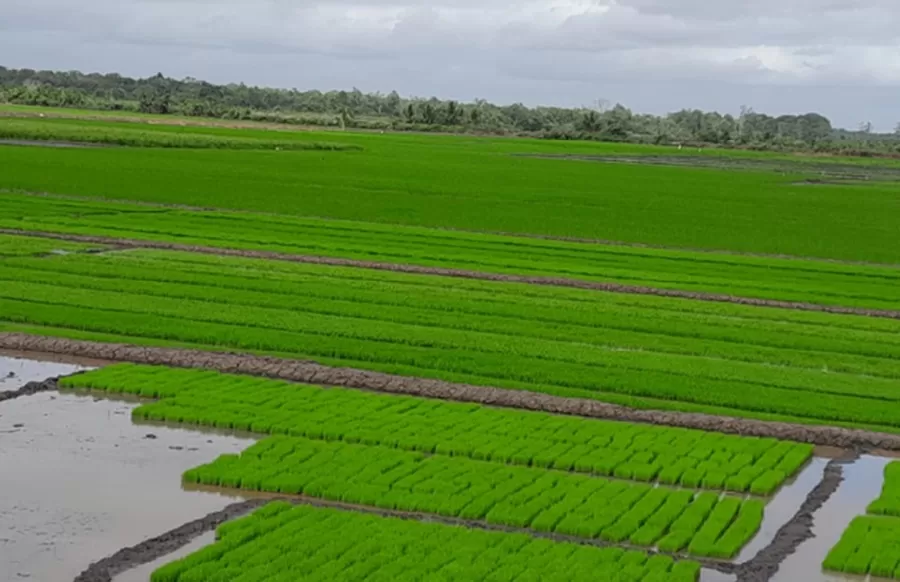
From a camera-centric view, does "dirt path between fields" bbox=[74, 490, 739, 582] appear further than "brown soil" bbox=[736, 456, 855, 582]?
No

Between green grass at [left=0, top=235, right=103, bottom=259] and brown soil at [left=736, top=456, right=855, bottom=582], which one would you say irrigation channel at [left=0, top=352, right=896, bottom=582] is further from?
green grass at [left=0, top=235, right=103, bottom=259]

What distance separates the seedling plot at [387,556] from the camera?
41.8ft

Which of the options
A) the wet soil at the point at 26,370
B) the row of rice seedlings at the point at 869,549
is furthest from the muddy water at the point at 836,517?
the wet soil at the point at 26,370

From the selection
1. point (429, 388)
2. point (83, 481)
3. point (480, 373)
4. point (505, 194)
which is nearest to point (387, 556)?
point (83, 481)

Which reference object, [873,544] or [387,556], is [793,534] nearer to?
[873,544]

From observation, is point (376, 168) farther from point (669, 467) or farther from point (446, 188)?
point (669, 467)

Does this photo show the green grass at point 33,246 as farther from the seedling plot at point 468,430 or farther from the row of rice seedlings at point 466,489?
the row of rice seedlings at point 466,489

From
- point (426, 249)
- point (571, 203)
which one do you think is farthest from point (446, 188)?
point (426, 249)

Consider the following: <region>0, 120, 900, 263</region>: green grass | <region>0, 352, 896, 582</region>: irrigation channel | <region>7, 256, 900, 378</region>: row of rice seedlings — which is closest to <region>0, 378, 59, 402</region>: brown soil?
<region>0, 352, 896, 582</region>: irrigation channel

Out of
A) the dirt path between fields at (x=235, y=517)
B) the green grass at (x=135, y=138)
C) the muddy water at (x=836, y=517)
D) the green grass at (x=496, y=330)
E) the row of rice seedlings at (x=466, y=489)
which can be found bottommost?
the muddy water at (x=836, y=517)

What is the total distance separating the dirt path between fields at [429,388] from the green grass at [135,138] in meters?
58.1

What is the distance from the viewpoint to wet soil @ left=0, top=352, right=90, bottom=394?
2077 centimetres

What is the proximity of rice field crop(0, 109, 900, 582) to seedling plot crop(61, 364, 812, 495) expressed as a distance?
0.18ft

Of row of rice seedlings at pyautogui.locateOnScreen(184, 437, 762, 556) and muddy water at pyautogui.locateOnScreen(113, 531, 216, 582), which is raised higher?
row of rice seedlings at pyautogui.locateOnScreen(184, 437, 762, 556)
